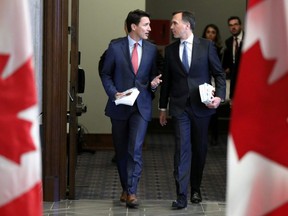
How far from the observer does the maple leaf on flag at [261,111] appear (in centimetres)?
238

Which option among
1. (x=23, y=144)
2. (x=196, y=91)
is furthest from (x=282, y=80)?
(x=196, y=91)

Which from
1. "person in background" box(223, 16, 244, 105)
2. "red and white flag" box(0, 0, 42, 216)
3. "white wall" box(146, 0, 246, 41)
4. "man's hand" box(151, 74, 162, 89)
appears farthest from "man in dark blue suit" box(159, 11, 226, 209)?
"white wall" box(146, 0, 246, 41)

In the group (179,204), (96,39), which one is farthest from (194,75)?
(96,39)

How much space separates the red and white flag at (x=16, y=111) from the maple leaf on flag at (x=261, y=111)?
72 centimetres

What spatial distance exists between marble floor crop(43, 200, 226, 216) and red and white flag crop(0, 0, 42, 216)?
427cm

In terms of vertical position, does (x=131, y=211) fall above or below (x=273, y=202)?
below

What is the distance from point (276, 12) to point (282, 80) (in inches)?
9.4

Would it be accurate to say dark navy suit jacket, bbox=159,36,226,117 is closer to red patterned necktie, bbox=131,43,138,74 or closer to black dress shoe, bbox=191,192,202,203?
red patterned necktie, bbox=131,43,138,74

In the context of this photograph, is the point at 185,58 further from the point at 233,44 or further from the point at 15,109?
the point at 15,109

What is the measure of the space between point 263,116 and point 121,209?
15.4ft

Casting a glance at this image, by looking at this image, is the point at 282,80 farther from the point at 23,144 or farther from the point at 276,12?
the point at 23,144

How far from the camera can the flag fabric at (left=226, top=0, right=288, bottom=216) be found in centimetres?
238

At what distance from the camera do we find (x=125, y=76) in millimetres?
6980

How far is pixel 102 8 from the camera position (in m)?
10.6
